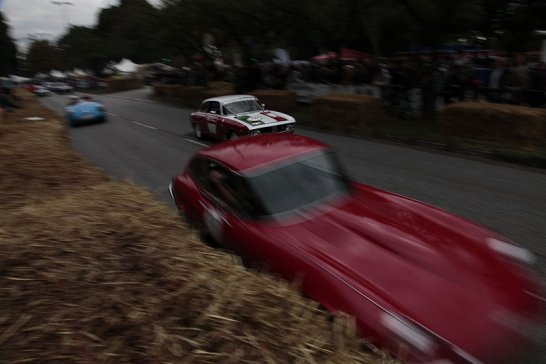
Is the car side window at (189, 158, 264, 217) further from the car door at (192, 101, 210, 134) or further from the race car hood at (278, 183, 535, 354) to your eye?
the car door at (192, 101, 210, 134)

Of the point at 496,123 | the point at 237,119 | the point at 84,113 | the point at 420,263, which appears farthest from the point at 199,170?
the point at 84,113

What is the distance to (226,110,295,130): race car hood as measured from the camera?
38.5 feet

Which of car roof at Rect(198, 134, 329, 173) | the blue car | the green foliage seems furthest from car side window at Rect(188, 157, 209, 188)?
the blue car

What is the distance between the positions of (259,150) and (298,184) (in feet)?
2.30

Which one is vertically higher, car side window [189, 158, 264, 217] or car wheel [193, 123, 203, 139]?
car side window [189, 158, 264, 217]

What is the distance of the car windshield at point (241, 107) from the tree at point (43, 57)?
388 feet

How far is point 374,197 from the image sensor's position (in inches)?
184

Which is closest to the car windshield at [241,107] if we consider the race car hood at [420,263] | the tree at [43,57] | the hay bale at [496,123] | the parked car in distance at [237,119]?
the parked car in distance at [237,119]

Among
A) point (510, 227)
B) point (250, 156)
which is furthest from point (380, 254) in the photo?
point (510, 227)

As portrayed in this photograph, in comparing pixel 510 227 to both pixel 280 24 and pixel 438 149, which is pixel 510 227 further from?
pixel 280 24

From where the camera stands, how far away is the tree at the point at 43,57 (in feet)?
370

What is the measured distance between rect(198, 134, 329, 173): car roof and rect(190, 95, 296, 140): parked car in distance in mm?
6314

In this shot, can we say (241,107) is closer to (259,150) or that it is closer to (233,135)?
(233,135)

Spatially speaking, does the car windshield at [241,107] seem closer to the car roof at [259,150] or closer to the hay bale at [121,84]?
the car roof at [259,150]
